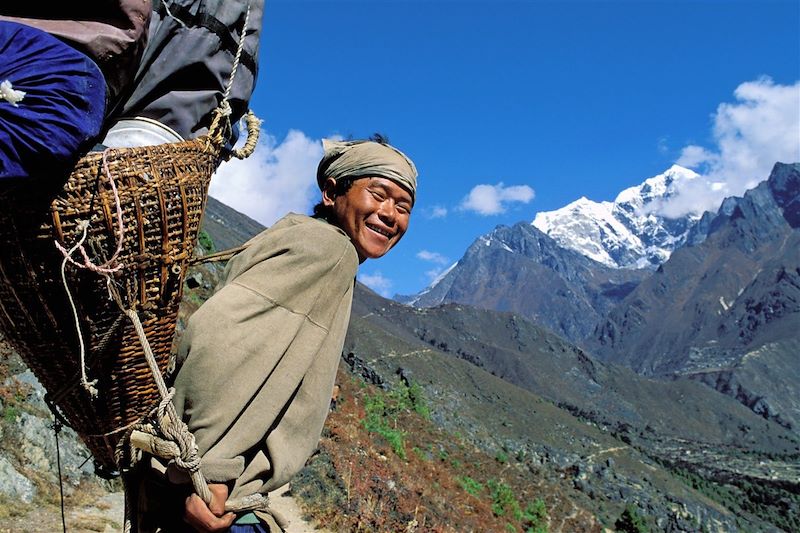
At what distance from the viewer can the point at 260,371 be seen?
62.4 inches

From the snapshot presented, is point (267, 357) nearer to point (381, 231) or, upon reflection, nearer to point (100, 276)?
point (100, 276)

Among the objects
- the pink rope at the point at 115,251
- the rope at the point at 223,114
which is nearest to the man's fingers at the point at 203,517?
the pink rope at the point at 115,251

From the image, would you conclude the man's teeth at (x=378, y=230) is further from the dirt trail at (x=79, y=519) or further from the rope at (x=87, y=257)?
the dirt trail at (x=79, y=519)

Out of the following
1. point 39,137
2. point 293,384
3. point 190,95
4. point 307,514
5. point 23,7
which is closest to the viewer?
point 39,137

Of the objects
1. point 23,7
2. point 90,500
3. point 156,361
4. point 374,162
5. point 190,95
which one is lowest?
point 90,500

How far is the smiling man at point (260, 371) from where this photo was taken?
1557 mm

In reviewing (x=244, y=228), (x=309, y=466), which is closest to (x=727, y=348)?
(x=244, y=228)

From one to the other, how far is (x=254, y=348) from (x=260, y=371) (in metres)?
0.06

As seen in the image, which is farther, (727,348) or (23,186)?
(727,348)

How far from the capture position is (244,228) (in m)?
79.1

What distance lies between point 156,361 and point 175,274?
0.84 ft

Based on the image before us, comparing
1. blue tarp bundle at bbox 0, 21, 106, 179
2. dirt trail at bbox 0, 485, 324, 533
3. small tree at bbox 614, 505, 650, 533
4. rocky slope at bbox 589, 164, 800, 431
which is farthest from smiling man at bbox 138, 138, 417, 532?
rocky slope at bbox 589, 164, 800, 431

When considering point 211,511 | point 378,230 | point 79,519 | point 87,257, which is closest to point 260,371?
point 211,511

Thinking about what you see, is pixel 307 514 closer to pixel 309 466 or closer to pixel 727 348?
pixel 309 466
